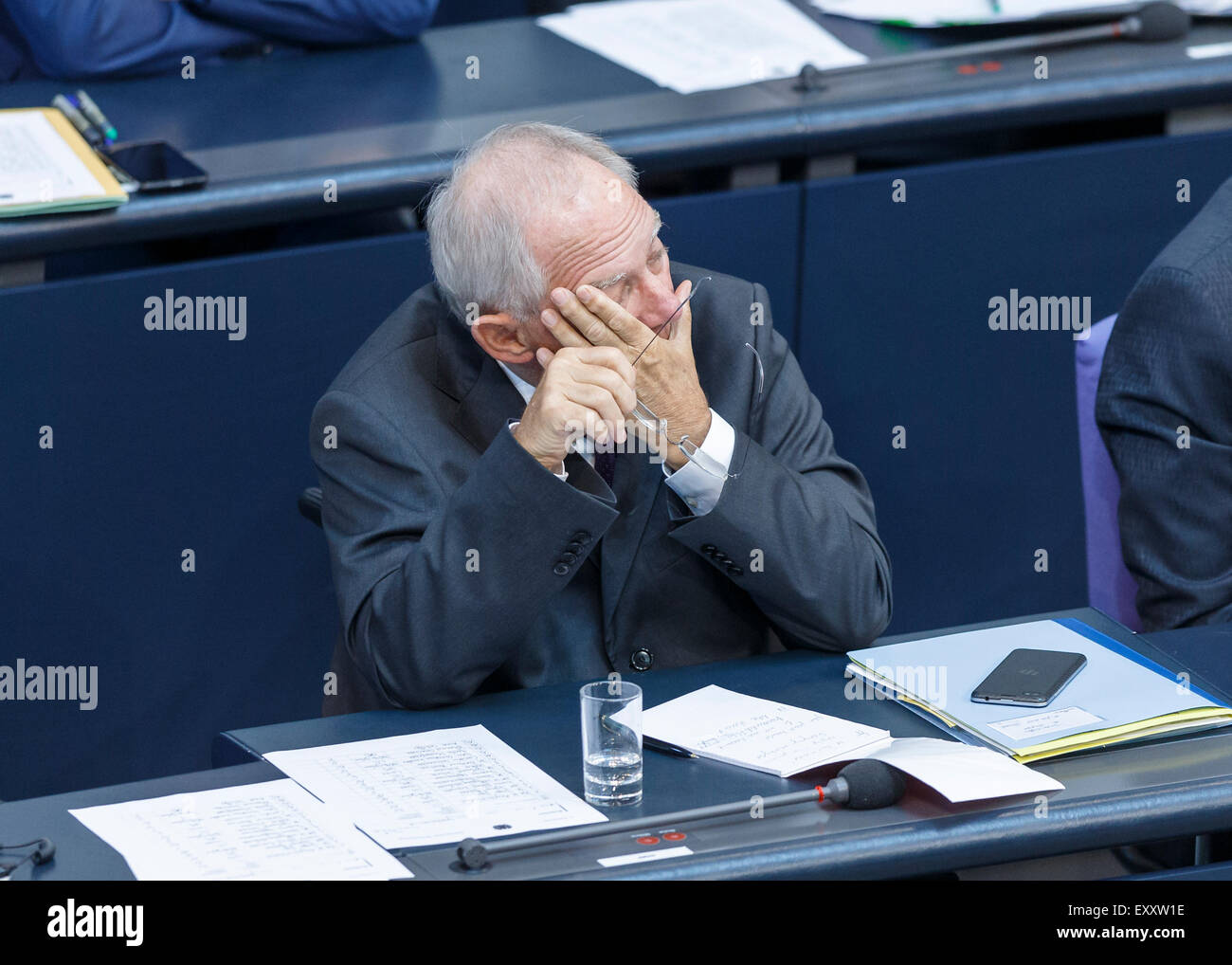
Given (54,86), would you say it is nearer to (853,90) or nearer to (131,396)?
(131,396)

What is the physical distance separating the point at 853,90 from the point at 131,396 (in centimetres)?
125

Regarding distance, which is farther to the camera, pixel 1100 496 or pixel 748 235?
pixel 748 235

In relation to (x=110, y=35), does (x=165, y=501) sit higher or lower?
lower

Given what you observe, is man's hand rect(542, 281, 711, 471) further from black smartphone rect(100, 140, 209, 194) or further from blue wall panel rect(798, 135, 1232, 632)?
blue wall panel rect(798, 135, 1232, 632)

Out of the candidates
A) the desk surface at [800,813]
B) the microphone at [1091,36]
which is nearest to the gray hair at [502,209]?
the desk surface at [800,813]

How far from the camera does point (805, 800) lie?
5.44 ft

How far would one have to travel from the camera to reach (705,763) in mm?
1761

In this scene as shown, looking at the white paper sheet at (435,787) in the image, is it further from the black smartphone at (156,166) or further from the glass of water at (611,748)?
the black smartphone at (156,166)

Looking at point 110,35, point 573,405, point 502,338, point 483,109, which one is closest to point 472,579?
point 573,405

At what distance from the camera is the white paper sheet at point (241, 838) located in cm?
154

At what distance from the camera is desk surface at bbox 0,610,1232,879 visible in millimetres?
1579

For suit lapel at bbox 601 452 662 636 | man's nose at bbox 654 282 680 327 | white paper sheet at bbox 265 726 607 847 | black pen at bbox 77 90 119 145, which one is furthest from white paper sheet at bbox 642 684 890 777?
black pen at bbox 77 90 119 145

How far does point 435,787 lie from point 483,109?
155cm

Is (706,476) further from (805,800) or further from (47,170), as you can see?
(47,170)
